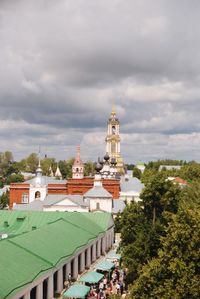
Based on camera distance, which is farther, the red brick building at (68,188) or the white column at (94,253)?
the red brick building at (68,188)

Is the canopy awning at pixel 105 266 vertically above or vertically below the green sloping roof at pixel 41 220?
below

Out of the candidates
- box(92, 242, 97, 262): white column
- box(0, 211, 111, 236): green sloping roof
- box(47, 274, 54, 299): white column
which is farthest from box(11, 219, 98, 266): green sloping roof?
box(0, 211, 111, 236): green sloping roof

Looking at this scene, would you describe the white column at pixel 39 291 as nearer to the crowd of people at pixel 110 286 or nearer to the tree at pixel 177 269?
the crowd of people at pixel 110 286

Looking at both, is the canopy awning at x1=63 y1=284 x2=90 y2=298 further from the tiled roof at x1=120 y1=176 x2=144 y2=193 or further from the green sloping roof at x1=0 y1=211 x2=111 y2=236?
the tiled roof at x1=120 y1=176 x2=144 y2=193

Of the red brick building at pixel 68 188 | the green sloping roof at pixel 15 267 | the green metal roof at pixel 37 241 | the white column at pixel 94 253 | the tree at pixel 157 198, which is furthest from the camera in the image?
the red brick building at pixel 68 188

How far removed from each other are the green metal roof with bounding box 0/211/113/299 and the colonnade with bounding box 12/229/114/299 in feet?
2.08

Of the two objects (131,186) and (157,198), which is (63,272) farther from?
(131,186)

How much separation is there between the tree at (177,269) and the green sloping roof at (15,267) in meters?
5.53

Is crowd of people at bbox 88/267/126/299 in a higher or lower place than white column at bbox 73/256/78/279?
lower

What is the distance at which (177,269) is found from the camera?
59.8 feet

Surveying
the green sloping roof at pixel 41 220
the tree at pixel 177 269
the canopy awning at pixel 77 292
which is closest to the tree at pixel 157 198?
the canopy awning at pixel 77 292

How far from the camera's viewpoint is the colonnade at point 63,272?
2321cm

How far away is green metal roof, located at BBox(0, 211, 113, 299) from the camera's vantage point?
2102cm

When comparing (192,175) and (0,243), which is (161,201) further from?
(192,175)
